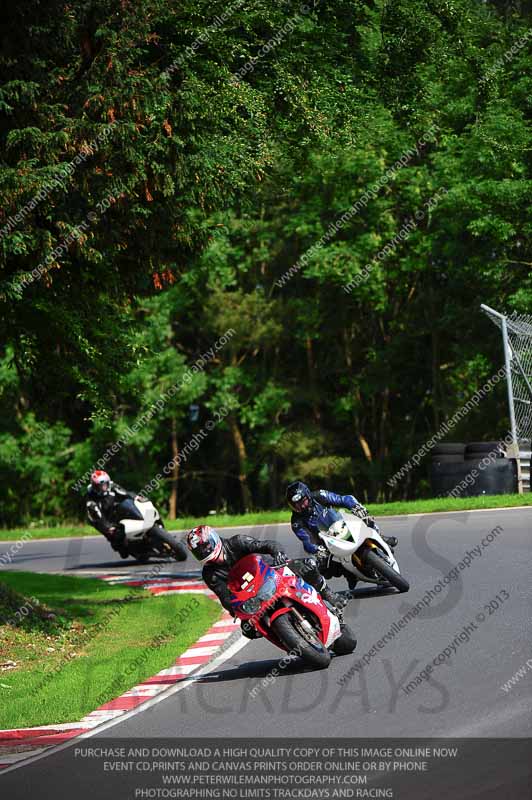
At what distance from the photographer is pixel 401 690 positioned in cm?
789

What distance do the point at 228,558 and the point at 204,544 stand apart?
33 cm

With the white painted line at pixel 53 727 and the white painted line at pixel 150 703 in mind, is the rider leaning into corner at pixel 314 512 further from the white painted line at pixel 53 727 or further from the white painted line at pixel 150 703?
the white painted line at pixel 53 727

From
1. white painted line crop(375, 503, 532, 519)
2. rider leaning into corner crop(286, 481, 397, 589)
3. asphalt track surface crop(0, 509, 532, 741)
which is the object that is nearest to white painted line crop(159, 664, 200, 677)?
asphalt track surface crop(0, 509, 532, 741)

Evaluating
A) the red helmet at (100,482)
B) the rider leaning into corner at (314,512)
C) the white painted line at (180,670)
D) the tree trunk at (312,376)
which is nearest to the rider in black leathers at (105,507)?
the red helmet at (100,482)

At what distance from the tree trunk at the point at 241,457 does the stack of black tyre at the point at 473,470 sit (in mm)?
17396

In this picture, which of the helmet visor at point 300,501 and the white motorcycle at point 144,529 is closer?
the helmet visor at point 300,501

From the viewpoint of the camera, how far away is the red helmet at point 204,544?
30.1ft

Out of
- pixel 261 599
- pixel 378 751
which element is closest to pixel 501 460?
pixel 261 599

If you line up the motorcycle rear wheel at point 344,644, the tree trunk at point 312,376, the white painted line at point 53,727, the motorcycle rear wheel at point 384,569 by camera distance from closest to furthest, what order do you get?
1. the white painted line at point 53,727
2. the motorcycle rear wheel at point 344,644
3. the motorcycle rear wheel at point 384,569
4. the tree trunk at point 312,376

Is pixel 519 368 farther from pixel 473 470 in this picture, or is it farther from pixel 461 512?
pixel 461 512

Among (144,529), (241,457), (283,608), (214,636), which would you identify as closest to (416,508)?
(144,529)

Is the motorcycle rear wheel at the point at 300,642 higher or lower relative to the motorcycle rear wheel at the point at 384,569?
higher

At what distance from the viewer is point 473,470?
23.6 m

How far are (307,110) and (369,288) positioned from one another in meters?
22.8
